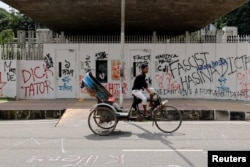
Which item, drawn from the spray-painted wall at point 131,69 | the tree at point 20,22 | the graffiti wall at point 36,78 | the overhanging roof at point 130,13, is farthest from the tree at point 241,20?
the graffiti wall at point 36,78

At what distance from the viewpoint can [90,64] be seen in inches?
757

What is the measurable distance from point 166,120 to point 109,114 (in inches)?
61.7

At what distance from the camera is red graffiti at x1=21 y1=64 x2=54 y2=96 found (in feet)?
62.6

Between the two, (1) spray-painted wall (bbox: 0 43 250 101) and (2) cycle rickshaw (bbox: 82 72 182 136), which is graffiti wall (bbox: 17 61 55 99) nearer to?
(1) spray-painted wall (bbox: 0 43 250 101)

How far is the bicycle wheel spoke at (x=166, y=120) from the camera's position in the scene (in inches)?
424

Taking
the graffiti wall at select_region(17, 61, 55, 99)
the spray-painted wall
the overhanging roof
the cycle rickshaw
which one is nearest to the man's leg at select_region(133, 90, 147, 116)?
the cycle rickshaw

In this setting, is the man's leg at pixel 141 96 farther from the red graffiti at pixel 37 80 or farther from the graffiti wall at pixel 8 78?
the graffiti wall at pixel 8 78

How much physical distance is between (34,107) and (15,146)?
261 inches

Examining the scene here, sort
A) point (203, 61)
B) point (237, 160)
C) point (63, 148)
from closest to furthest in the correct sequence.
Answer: point (237, 160) < point (63, 148) < point (203, 61)

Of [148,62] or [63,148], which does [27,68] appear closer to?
[148,62]

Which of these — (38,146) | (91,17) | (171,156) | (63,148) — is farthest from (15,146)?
A: (91,17)

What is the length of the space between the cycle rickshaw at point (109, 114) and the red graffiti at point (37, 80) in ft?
28.6

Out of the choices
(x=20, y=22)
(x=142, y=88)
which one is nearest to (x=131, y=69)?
(x=142, y=88)

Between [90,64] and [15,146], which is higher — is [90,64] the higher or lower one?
the higher one
